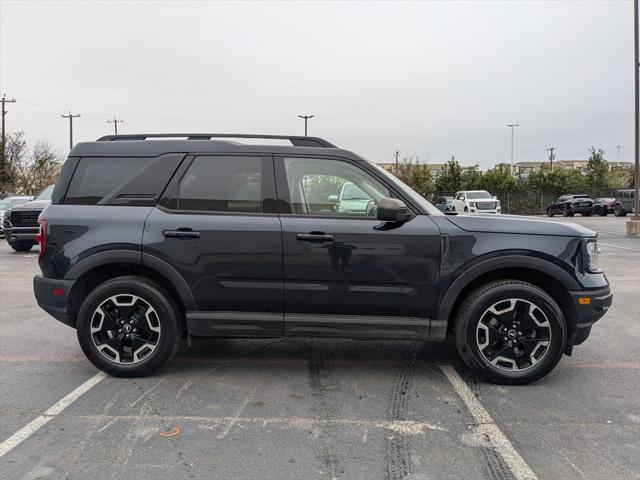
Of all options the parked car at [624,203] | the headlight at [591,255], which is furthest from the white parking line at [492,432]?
the parked car at [624,203]

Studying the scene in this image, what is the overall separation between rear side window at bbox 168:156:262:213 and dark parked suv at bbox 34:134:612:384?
11 millimetres

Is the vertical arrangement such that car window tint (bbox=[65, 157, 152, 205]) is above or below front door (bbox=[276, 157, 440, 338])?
above

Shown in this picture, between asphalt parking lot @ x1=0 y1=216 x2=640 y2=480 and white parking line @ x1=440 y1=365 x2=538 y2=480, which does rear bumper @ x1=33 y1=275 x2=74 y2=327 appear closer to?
asphalt parking lot @ x1=0 y1=216 x2=640 y2=480

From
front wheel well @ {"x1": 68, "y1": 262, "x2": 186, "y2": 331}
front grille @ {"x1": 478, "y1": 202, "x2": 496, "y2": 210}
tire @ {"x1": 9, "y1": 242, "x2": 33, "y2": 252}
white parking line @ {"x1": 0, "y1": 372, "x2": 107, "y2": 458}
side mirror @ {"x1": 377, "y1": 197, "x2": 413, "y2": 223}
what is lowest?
white parking line @ {"x1": 0, "y1": 372, "x2": 107, "y2": 458}

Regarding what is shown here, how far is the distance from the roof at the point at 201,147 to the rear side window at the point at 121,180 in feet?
0.18

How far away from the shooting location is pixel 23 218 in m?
13.4

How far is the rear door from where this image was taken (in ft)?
13.8

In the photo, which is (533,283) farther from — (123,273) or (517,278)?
(123,273)

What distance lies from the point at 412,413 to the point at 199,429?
144 cm

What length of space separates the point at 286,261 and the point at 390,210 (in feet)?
2.94

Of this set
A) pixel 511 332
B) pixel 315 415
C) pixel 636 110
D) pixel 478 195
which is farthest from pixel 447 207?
pixel 315 415

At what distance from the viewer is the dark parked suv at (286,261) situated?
4.15 meters

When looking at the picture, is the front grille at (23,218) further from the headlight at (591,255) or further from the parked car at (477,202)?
the parked car at (477,202)

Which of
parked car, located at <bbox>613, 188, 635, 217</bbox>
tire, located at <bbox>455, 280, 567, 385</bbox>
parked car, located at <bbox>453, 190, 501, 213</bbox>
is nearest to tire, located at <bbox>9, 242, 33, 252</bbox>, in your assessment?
tire, located at <bbox>455, 280, 567, 385</bbox>
